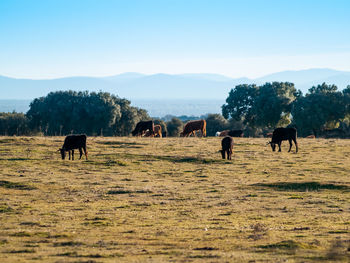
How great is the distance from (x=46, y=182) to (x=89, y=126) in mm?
57454

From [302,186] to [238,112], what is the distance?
57.9m

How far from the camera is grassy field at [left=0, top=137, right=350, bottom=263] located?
11.6 meters

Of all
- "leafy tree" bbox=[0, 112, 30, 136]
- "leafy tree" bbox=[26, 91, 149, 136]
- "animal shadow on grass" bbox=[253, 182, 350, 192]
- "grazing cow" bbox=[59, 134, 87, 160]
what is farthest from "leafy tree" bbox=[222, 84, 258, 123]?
"animal shadow on grass" bbox=[253, 182, 350, 192]

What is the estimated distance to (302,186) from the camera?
78.3ft

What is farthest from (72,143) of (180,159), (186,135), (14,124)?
A: (14,124)

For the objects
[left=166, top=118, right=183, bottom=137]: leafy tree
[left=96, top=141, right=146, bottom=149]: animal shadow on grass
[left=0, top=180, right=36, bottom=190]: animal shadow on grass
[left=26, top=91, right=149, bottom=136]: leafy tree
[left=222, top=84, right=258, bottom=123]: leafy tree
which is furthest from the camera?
[left=166, top=118, right=183, bottom=137]: leafy tree

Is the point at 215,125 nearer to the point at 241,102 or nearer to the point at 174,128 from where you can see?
the point at 174,128

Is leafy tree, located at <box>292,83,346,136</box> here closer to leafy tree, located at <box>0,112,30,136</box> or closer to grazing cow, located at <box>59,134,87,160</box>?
grazing cow, located at <box>59,134,87,160</box>

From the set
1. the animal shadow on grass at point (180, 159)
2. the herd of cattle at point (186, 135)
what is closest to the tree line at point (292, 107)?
the herd of cattle at point (186, 135)

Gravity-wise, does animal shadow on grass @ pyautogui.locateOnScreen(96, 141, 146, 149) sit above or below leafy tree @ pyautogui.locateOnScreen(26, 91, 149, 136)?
below

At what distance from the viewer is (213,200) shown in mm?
20031

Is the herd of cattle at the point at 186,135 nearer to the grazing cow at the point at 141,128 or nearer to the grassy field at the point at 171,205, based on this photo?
the grazing cow at the point at 141,128

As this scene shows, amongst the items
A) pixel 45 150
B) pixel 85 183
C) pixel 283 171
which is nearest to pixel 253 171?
pixel 283 171

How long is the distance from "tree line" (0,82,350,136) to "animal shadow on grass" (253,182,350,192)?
46.6 m
